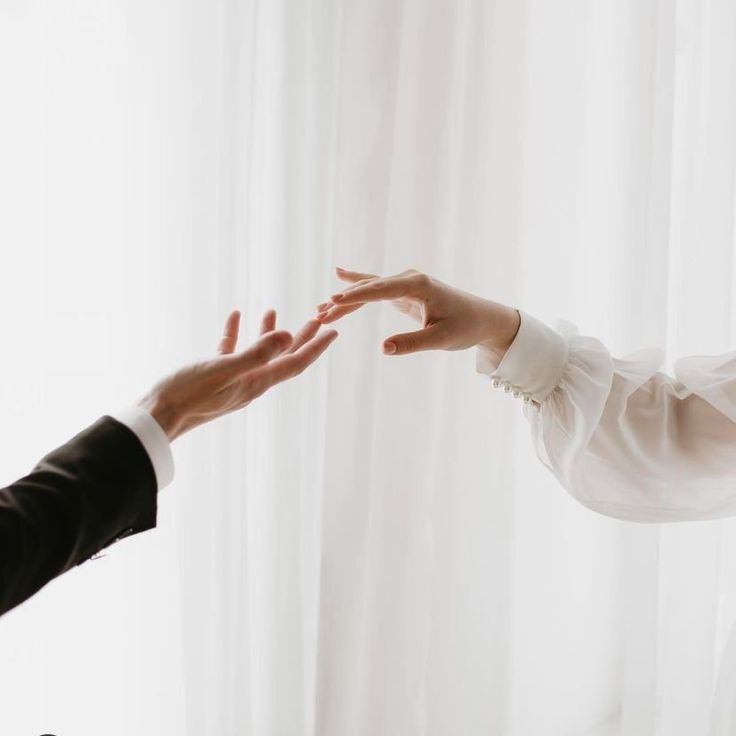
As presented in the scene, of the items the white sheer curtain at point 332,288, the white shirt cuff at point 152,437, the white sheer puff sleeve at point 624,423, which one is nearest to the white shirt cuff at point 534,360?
the white sheer puff sleeve at point 624,423

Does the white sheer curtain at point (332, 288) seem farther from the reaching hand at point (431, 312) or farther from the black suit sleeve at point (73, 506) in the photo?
the black suit sleeve at point (73, 506)

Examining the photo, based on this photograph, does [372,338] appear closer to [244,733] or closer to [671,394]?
[671,394]

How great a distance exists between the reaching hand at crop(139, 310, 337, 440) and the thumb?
118 mm

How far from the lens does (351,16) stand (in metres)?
1.15

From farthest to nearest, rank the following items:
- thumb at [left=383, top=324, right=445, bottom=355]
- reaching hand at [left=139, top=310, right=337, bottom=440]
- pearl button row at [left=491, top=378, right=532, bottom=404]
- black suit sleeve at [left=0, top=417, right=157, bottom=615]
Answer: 1. pearl button row at [left=491, top=378, right=532, bottom=404]
2. thumb at [left=383, top=324, right=445, bottom=355]
3. reaching hand at [left=139, top=310, right=337, bottom=440]
4. black suit sleeve at [left=0, top=417, right=157, bottom=615]

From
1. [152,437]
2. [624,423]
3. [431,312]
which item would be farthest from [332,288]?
→ [152,437]

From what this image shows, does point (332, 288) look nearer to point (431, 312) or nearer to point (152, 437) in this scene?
point (431, 312)

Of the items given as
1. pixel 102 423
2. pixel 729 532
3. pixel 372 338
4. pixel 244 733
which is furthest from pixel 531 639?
pixel 102 423

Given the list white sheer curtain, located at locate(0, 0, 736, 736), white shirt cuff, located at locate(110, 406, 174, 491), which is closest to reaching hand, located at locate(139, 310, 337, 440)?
white shirt cuff, located at locate(110, 406, 174, 491)

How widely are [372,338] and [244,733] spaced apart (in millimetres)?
563

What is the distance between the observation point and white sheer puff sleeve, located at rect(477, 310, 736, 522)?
936 millimetres

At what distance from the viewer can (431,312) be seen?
911 mm

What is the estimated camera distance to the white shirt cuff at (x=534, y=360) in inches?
37.2

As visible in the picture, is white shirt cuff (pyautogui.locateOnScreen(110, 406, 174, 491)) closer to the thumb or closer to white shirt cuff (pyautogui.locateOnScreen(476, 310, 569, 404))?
the thumb
